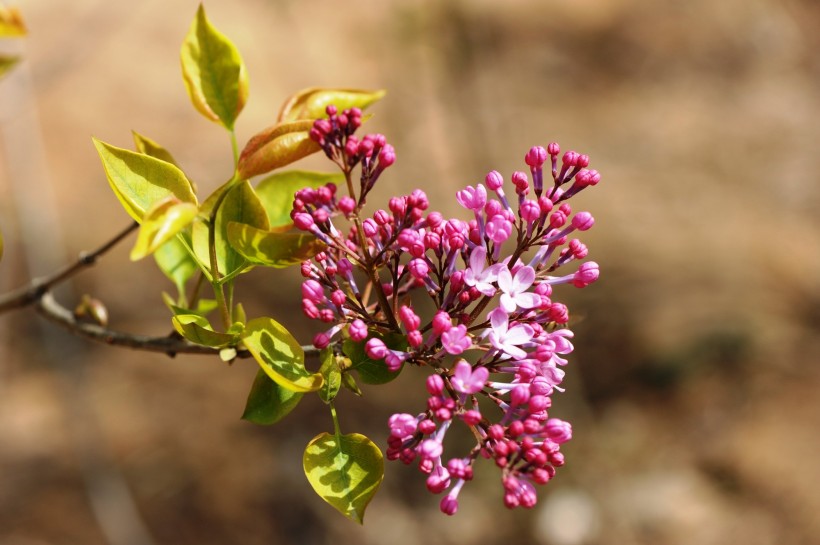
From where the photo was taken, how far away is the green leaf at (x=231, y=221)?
1116 millimetres

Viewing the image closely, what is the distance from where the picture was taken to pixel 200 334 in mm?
1101

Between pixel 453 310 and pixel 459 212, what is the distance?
12.1 feet

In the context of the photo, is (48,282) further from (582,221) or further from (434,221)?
(582,221)

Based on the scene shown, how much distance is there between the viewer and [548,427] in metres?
1.06

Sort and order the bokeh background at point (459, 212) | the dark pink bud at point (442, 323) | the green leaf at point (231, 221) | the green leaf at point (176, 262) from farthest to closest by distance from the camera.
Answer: the bokeh background at point (459, 212) < the green leaf at point (176, 262) < the green leaf at point (231, 221) < the dark pink bud at point (442, 323)

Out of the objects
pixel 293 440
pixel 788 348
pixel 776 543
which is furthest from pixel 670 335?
Result: pixel 293 440

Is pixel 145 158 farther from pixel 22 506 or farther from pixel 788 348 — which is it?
pixel 788 348

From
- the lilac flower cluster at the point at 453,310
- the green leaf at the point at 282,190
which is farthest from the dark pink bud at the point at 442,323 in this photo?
the green leaf at the point at 282,190

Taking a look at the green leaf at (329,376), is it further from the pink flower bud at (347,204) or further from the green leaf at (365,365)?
the pink flower bud at (347,204)

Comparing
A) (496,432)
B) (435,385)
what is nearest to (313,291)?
(435,385)

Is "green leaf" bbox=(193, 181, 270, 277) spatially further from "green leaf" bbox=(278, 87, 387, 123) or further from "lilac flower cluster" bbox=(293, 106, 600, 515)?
"green leaf" bbox=(278, 87, 387, 123)

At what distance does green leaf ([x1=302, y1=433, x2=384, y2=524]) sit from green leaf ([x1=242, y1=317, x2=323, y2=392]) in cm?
9

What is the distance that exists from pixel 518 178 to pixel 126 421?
3.66 m

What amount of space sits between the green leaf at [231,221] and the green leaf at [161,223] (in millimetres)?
162
